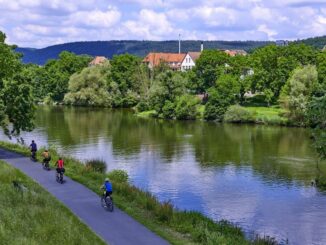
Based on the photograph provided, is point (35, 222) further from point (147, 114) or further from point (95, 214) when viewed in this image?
point (147, 114)

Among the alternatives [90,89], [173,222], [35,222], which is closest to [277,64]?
[90,89]

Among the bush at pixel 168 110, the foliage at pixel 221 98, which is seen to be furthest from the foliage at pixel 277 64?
the bush at pixel 168 110

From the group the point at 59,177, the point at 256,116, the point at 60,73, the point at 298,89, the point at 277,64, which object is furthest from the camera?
the point at 60,73

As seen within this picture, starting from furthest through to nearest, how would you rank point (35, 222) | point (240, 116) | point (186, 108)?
point (186, 108)
point (240, 116)
point (35, 222)

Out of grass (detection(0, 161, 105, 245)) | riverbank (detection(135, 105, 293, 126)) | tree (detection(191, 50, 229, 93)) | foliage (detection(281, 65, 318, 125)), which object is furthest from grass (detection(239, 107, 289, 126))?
grass (detection(0, 161, 105, 245))

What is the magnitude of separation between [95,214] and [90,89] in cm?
8991

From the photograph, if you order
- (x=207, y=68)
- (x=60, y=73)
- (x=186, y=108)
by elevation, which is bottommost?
(x=186, y=108)

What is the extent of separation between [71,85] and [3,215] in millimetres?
96087

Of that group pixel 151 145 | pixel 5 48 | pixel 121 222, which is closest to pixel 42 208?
Result: pixel 121 222

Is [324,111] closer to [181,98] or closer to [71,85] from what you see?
[181,98]

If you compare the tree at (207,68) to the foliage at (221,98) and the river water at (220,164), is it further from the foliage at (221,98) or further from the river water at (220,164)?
the river water at (220,164)

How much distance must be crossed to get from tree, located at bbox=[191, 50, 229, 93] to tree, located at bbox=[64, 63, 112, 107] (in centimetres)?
2179

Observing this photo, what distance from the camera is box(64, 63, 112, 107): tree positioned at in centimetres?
11031

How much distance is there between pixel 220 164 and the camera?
4456 cm
